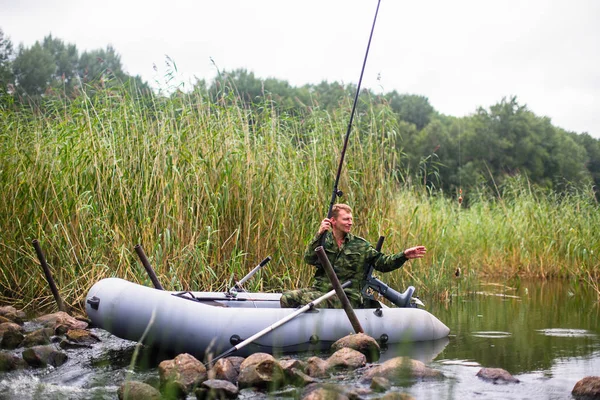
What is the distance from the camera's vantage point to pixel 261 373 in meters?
4.70

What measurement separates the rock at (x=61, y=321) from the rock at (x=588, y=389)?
162 inches

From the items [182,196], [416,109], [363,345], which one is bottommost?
[363,345]

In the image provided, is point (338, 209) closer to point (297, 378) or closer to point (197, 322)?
point (197, 322)

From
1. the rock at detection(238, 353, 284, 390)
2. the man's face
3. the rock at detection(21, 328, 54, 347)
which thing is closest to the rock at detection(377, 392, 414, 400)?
the rock at detection(238, 353, 284, 390)

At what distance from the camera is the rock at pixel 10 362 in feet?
16.4

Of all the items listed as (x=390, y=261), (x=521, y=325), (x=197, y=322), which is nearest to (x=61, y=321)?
(x=197, y=322)

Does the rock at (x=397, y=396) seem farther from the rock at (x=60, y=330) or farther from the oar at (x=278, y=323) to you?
the rock at (x=60, y=330)

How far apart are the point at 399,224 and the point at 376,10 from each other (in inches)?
103

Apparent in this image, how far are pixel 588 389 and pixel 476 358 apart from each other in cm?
149

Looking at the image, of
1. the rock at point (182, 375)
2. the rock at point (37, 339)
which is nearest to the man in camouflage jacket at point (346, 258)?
the rock at point (182, 375)

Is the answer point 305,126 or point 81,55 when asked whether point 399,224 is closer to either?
point 305,126

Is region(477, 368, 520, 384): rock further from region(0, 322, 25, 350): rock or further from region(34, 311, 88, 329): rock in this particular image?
region(0, 322, 25, 350): rock

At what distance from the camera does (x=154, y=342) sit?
18.5ft

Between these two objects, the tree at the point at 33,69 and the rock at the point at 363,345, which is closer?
the rock at the point at 363,345
